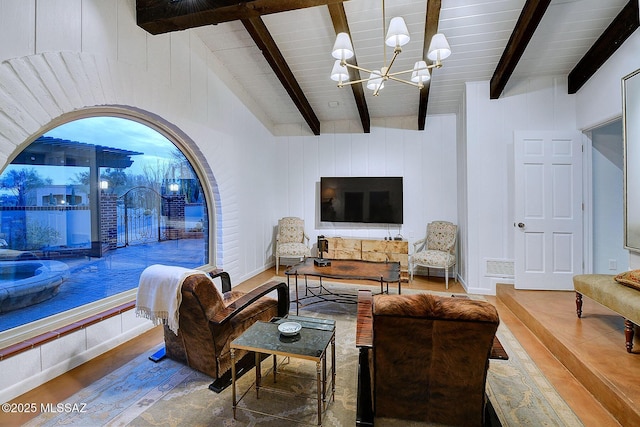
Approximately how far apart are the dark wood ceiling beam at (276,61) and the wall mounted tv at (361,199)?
1.29 m

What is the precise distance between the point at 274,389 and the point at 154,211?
8.15ft

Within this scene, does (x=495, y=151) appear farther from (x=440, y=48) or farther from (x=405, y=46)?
(x=440, y=48)

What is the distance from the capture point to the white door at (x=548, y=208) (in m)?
3.79

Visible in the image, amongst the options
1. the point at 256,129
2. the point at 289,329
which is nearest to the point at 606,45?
the point at 289,329

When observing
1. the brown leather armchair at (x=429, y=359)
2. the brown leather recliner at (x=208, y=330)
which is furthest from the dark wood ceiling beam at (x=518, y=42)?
the brown leather recliner at (x=208, y=330)

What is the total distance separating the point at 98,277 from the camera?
2826mm

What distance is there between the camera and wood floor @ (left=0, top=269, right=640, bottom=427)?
187 cm

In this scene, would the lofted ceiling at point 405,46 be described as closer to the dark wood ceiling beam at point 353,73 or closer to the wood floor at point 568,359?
the dark wood ceiling beam at point 353,73

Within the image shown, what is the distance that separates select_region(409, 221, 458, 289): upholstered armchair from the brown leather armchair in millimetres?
2990

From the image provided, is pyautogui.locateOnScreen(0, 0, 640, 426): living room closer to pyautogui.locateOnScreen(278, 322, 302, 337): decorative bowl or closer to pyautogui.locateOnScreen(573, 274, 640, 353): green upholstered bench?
pyautogui.locateOnScreen(573, 274, 640, 353): green upholstered bench

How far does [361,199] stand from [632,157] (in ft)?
11.3

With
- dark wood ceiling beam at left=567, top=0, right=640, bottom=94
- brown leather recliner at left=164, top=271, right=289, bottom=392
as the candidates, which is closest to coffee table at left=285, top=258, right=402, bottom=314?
brown leather recliner at left=164, top=271, right=289, bottom=392

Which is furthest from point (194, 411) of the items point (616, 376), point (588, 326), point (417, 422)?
point (588, 326)

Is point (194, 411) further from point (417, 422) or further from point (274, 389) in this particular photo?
point (417, 422)
